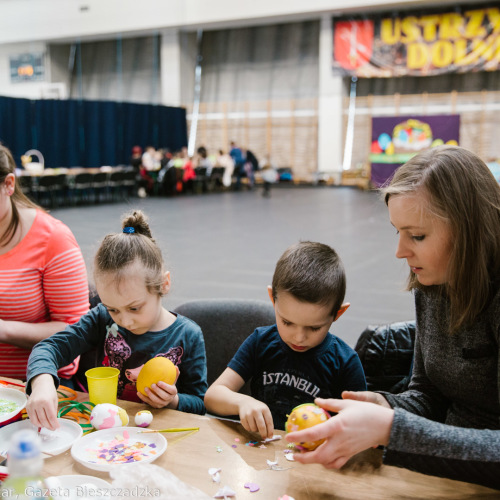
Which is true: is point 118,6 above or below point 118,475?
above

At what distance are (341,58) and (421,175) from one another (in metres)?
17.2

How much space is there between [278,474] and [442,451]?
13.3 inches

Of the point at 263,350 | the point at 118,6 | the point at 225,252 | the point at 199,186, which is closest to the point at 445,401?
the point at 263,350

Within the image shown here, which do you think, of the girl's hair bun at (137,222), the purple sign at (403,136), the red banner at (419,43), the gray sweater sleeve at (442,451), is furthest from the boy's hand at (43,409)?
the red banner at (419,43)

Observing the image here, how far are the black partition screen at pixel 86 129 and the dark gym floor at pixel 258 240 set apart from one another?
261cm

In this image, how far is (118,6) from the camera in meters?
17.7

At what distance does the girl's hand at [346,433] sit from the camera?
3.47ft

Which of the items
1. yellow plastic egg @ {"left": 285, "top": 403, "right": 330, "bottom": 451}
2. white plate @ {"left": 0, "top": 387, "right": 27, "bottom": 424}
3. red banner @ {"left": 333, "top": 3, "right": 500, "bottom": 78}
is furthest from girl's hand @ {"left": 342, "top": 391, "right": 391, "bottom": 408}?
red banner @ {"left": 333, "top": 3, "right": 500, "bottom": 78}

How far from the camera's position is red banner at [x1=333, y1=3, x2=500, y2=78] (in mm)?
15492

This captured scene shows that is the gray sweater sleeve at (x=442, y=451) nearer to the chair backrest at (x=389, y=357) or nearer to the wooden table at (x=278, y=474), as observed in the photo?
the wooden table at (x=278, y=474)

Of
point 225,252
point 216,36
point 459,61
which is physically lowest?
point 225,252

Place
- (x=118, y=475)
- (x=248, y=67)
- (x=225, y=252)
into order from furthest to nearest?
Result: (x=248, y=67), (x=225, y=252), (x=118, y=475)

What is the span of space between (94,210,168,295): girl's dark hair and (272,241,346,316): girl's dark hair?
0.40 meters

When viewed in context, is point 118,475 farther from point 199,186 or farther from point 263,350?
point 199,186
